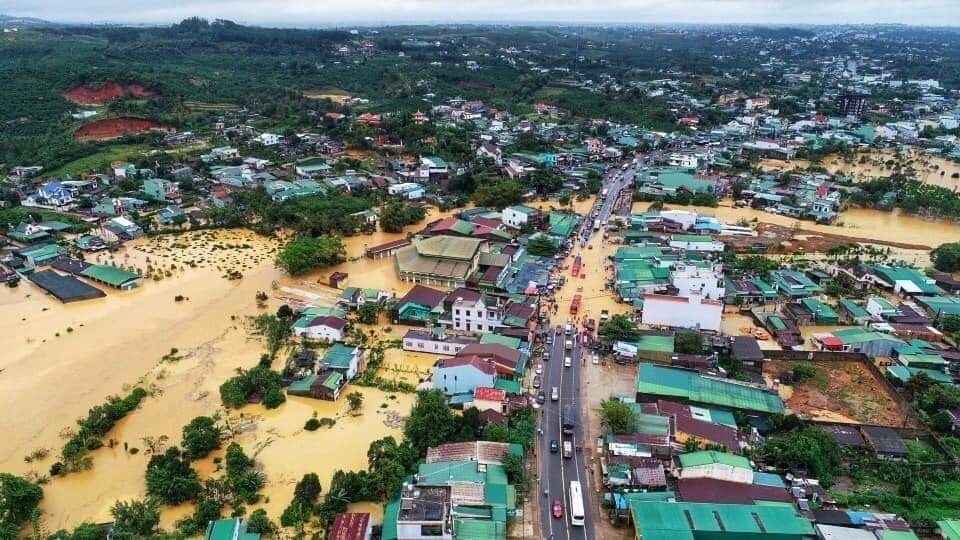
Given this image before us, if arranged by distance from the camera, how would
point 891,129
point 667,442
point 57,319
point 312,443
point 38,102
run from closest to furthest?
point 667,442, point 312,443, point 57,319, point 38,102, point 891,129

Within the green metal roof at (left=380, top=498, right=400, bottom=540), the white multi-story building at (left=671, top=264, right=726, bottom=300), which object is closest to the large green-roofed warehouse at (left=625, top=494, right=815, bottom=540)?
the green metal roof at (left=380, top=498, right=400, bottom=540)

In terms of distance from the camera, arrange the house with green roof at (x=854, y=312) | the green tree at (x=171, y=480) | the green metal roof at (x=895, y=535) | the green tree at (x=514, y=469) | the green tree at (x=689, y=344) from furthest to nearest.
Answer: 1. the house with green roof at (x=854, y=312)
2. the green tree at (x=689, y=344)
3. the green tree at (x=514, y=469)
4. the green tree at (x=171, y=480)
5. the green metal roof at (x=895, y=535)

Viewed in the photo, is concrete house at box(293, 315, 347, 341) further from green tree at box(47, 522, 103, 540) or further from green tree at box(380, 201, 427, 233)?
green tree at box(380, 201, 427, 233)

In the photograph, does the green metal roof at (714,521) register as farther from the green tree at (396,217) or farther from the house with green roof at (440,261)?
the green tree at (396,217)

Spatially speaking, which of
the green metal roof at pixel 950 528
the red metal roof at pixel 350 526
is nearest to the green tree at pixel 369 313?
the red metal roof at pixel 350 526

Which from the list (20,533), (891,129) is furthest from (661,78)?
(20,533)

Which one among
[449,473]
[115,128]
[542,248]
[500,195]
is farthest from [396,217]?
[115,128]

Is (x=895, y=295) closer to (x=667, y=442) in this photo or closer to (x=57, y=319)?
(x=667, y=442)
